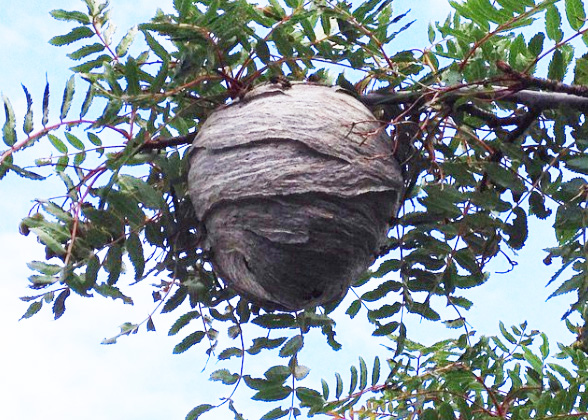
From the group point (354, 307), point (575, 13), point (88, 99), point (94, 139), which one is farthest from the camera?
point (354, 307)

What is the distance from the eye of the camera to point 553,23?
1.55m

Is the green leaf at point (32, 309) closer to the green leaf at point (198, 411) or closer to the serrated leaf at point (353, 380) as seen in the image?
the green leaf at point (198, 411)

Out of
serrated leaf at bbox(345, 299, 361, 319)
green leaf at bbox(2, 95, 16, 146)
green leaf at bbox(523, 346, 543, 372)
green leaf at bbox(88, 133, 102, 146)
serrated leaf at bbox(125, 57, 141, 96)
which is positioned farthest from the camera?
green leaf at bbox(523, 346, 543, 372)

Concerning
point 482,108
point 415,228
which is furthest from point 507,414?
point 482,108

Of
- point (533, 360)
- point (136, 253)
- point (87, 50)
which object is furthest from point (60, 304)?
point (533, 360)

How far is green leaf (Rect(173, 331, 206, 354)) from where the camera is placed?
1.86m

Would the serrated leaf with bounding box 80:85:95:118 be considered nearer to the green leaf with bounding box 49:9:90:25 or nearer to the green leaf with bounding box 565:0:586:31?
the green leaf with bounding box 49:9:90:25

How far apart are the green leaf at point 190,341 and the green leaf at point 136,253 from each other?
0.92 ft

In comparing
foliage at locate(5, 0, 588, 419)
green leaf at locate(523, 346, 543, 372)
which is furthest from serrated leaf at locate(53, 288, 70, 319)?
green leaf at locate(523, 346, 543, 372)

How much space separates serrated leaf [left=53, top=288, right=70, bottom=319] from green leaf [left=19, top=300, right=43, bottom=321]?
0.10ft

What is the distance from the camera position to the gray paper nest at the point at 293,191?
1.56 metres

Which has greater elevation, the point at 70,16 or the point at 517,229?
the point at 70,16

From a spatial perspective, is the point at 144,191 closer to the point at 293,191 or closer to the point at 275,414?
the point at 293,191

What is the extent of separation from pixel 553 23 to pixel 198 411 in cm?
106
